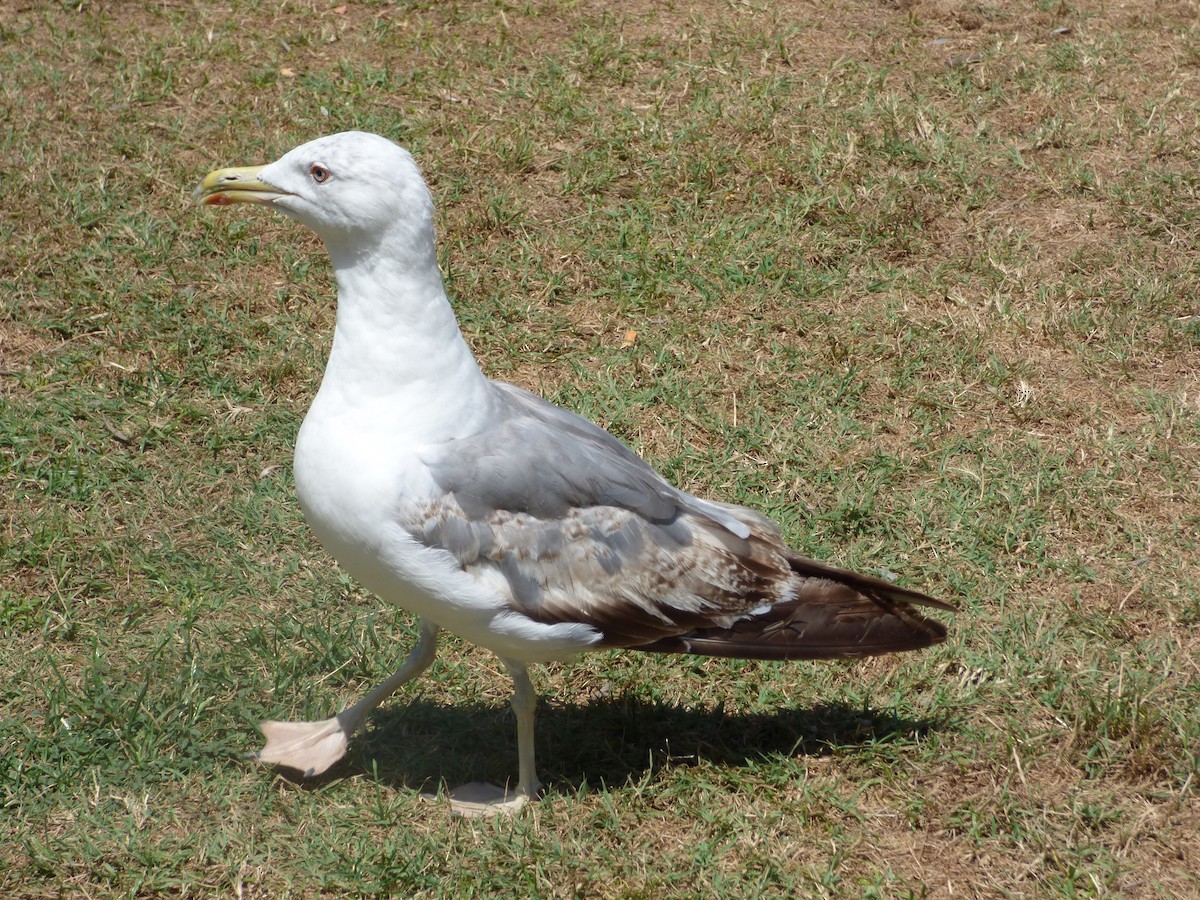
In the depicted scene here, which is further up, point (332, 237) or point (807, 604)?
point (332, 237)

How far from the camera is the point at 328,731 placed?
397 cm

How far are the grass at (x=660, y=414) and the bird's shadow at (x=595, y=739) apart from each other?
0.05ft

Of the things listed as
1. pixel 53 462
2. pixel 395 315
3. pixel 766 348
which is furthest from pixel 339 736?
pixel 766 348

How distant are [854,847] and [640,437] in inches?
81.3

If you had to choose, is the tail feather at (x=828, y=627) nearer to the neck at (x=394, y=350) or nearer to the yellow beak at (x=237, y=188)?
the neck at (x=394, y=350)

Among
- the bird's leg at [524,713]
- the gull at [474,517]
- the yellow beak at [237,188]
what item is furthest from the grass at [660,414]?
the yellow beak at [237,188]

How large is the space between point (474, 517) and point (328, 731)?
36.3 inches

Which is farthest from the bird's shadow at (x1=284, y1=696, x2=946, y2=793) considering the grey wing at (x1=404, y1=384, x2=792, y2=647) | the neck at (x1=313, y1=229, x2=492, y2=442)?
the neck at (x1=313, y1=229, x2=492, y2=442)

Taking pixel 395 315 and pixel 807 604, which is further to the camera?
pixel 807 604

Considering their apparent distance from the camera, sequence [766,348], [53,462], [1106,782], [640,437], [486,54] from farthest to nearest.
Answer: [486,54], [766,348], [640,437], [53,462], [1106,782]

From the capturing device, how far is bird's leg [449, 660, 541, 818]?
386 cm

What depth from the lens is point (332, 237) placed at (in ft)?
11.8

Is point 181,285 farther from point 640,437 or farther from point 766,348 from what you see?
point 766,348

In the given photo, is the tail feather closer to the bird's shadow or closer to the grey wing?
the grey wing
